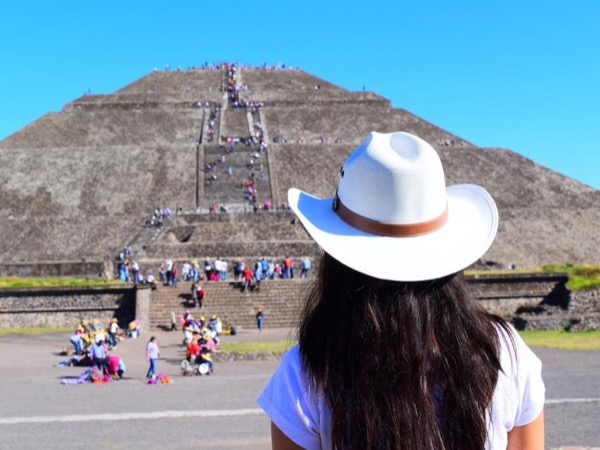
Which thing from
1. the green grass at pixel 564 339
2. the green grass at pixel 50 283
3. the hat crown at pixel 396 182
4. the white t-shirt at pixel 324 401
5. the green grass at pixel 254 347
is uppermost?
the hat crown at pixel 396 182

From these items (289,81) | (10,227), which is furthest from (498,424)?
(289,81)

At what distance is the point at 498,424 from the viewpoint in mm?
1841

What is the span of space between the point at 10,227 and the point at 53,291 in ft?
34.0

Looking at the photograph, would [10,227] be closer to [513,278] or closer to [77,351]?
[77,351]

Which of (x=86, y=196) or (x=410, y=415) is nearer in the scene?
(x=410, y=415)

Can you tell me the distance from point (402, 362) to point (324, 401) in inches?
7.8

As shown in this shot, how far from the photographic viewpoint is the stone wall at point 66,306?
20531mm

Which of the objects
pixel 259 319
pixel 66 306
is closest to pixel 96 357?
pixel 259 319

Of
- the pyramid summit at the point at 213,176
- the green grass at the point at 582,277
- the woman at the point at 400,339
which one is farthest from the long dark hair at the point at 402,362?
the pyramid summit at the point at 213,176

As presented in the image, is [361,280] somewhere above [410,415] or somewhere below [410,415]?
above

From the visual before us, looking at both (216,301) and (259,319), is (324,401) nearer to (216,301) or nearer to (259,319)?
(259,319)

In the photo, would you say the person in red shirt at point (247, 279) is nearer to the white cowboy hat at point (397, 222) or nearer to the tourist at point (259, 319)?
the tourist at point (259, 319)

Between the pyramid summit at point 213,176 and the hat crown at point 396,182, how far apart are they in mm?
23311

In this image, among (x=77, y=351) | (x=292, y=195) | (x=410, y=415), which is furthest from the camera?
(x=77, y=351)
